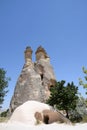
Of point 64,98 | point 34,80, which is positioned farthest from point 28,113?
point 34,80

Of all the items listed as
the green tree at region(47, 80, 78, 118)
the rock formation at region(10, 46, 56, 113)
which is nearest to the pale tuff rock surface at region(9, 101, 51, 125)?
the green tree at region(47, 80, 78, 118)

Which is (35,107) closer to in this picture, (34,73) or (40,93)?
(40,93)

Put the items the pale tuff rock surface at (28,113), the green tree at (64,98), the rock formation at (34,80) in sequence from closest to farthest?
the pale tuff rock surface at (28,113) < the green tree at (64,98) < the rock formation at (34,80)

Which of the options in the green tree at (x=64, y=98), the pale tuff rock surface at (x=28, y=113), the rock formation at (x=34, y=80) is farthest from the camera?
the rock formation at (x=34, y=80)

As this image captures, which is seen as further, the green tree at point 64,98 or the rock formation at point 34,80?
the rock formation at point 34,80

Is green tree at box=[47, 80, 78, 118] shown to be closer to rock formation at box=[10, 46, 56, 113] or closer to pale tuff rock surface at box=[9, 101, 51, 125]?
pale tuff rock surface at box=[9, 101, 51, 125]

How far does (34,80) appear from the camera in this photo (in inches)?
1839

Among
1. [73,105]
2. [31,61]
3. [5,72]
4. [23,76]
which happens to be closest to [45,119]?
[73,105]

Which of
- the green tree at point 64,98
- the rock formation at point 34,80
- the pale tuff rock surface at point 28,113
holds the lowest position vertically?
the pale tuff rock surface at point 28,113

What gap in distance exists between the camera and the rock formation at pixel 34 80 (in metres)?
44.1

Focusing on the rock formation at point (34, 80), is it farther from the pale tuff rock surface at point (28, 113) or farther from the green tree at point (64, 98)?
the pale tuff rock surface at point (28, 113)

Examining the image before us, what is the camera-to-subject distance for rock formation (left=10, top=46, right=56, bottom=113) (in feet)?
145

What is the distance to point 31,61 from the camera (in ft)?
166

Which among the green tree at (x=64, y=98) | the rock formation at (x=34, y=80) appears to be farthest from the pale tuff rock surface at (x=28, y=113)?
the rock formation at (x=34, y=80)
